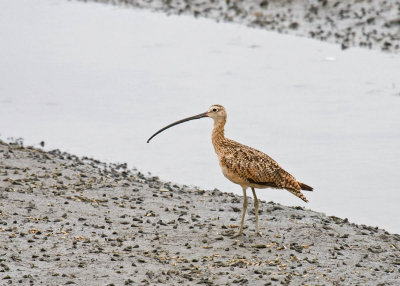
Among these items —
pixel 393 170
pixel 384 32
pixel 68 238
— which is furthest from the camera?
pixel 384 32

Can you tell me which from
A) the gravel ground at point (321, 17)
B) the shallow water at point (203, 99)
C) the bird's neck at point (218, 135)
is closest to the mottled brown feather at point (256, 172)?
the bird's neck at point (218, 135)

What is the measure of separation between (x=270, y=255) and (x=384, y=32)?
1077cm

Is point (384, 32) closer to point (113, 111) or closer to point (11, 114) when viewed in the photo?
point (113, 111)

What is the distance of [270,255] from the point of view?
8836mm

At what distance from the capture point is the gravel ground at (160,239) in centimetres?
827

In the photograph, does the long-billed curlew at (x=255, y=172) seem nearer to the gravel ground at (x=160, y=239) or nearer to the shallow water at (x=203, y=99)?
the gravel ground at (x=160, y=239)

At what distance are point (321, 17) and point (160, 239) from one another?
1170 centimetres

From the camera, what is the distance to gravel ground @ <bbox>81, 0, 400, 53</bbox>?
18.5 meters

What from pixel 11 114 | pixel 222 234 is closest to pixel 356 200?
pixel 222 234

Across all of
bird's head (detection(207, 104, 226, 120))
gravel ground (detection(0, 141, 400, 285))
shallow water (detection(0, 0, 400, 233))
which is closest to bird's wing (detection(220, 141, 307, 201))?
gravel ground (detection(0, 141, 400, 285))

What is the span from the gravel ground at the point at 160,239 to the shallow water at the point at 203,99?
96 centimetres

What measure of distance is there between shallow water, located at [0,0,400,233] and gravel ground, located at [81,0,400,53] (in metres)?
0.37

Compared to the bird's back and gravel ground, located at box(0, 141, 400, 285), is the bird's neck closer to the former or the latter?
the bird's back

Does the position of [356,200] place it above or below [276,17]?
below
